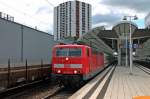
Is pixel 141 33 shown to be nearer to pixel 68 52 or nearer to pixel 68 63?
pixel 68 52

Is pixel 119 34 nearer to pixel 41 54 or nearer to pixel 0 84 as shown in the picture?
pixel 41 54

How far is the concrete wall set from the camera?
17797mm

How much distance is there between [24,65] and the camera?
724 inches

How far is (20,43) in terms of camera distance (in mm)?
20484

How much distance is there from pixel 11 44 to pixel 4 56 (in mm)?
1462

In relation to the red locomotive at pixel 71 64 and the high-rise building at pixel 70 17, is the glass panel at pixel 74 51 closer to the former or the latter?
the red locomotive at pixel 71 64

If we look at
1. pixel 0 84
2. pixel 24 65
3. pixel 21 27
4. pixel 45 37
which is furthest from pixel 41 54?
pixel 0 84

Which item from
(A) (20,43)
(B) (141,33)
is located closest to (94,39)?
(B) (141,33)

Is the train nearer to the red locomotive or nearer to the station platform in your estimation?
the red locomotive

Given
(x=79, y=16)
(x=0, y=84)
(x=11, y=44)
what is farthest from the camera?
(x=79, y=16)

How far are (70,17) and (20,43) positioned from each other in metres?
20.8

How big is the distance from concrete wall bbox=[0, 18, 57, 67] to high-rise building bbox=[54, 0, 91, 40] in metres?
12.9

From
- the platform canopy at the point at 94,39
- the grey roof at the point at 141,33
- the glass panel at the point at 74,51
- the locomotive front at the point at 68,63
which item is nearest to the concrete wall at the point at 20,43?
the locomotive front at the point at 68,63

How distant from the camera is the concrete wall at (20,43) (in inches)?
701
